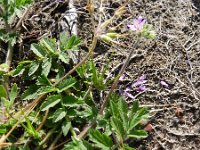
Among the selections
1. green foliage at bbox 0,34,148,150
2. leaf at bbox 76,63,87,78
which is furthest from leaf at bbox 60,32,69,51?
leaf at bbox 76,63,87,78

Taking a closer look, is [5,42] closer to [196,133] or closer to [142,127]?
[142,127]

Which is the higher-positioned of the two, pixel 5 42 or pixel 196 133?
pixel 5 42

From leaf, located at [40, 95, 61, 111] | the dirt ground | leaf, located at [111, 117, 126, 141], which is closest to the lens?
leaf, located at [111, 117, 126, 141]

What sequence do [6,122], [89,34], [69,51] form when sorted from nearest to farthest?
[6,122] → [69,51] → [89,34]

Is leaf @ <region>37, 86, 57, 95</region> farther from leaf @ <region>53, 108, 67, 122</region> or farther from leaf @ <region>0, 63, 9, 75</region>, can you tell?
leaf @ <region>0, 63, 9, 75</region>

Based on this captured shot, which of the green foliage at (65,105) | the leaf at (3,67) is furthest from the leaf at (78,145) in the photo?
the leaf at (3,67)

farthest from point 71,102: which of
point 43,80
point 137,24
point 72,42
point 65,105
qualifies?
point 137,24

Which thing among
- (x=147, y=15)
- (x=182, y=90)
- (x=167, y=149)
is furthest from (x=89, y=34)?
(x=167, y=149)
